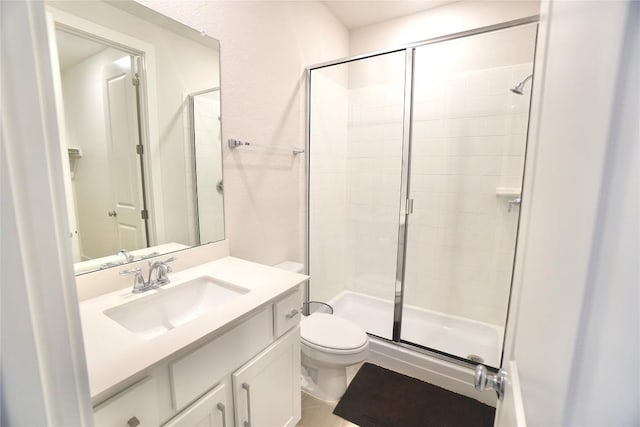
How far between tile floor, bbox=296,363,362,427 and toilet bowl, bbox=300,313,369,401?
37 mm

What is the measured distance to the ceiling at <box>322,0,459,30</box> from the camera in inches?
87.7

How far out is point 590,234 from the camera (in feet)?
0.82

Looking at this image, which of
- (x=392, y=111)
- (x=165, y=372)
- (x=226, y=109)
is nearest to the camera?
(x=165, y=372)

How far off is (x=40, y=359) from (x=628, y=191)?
538 mm

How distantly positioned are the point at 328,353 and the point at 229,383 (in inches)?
28.1

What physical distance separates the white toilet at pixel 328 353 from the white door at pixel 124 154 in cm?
104

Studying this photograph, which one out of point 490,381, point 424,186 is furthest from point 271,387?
point 424,186

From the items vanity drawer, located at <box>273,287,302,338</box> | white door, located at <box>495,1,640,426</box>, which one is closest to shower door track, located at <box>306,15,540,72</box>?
white door, located at <box>495,1,640,426</box>

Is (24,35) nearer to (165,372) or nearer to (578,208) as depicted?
(578,208)

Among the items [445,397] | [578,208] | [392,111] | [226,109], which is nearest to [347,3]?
[392,111]

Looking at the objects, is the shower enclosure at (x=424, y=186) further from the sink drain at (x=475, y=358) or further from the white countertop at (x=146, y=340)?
the white countertop at (x=146, y=340)

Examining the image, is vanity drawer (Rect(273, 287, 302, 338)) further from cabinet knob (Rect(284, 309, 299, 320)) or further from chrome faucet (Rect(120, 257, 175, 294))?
chrome faucet (Rect(120, 257, 175, 294))

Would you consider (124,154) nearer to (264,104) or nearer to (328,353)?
(264,104)

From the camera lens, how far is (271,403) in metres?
1.24
